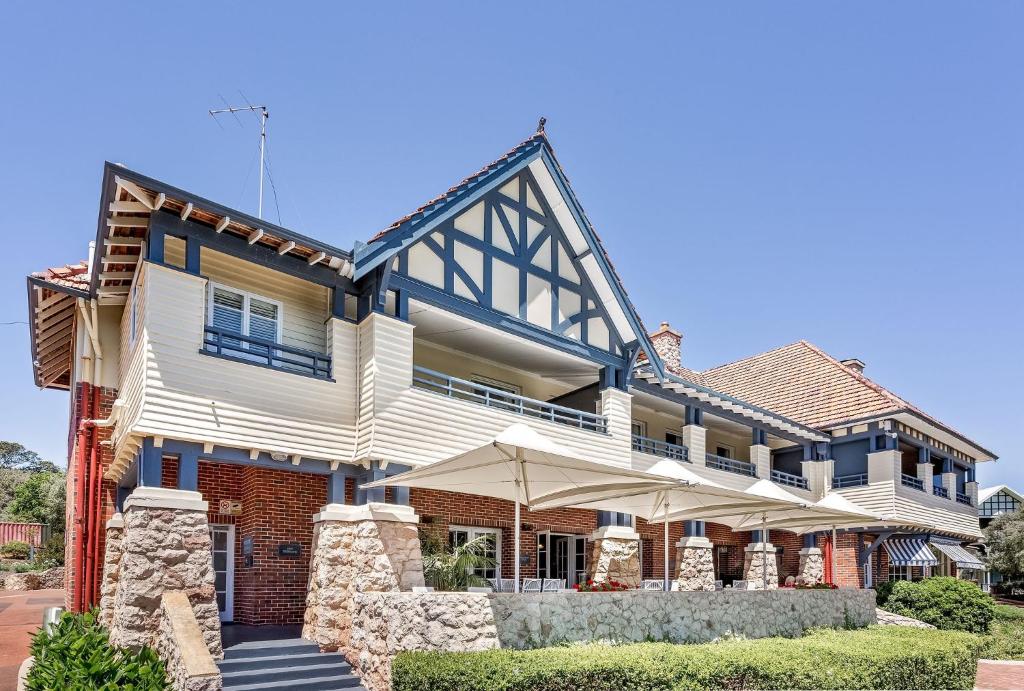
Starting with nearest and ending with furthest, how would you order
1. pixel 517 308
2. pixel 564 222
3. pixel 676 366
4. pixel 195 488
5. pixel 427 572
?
pixel 195 488 → pixel 427 572 → pixel 517 308 → pixel 564 222 → pixel 676 366

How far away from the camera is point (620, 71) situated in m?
15.5

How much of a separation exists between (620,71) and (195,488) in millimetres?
10275

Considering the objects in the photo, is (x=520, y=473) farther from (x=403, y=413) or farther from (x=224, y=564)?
(x=224, y=564)

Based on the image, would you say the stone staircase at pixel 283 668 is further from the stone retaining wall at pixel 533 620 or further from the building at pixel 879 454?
the building at pixel 879 454

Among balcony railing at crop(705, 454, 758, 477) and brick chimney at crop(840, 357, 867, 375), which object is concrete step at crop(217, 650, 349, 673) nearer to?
balcony railing at crop(705, 454, 758, 477)

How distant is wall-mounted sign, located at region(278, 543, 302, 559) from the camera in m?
15.4

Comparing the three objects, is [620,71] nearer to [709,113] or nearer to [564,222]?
[709,113]

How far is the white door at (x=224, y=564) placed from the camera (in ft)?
51.4

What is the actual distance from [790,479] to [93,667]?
68.8ft

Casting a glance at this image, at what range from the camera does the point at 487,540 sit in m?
18.8

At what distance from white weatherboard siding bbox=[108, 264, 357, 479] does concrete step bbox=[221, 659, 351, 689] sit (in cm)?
334

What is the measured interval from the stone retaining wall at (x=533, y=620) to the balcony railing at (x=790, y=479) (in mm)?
10197

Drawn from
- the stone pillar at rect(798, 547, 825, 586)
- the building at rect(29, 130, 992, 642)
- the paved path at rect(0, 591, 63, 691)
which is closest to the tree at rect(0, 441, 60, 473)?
the paved path at rect(0, 591, 63, 691)

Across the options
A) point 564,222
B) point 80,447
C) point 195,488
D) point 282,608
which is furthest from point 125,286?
point 564,222
